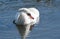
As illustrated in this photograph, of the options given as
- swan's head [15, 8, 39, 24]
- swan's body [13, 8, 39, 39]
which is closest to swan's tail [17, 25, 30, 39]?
swan's body [13, 8, 39, 39]

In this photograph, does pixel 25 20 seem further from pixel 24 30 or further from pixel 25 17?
pixel 24 30

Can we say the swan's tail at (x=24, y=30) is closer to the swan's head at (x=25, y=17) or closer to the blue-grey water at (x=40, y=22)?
the blue-grey water at (x=40, y=22)

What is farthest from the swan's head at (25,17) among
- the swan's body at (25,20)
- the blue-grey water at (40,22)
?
the blue-grey water at (40,22)

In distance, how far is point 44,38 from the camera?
18.1 feet

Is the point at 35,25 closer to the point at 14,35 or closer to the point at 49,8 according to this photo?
the point at 14,35

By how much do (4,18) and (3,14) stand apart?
49 centimetres

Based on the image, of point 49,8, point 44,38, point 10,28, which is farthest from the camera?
point 49,8

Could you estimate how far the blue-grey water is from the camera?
5781 mm

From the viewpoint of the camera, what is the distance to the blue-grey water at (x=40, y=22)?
5.78 meters

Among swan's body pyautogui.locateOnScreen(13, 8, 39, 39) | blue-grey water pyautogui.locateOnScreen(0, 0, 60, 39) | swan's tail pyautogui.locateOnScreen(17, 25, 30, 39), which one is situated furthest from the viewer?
swan's body pyautogui.locateOnScreen(13, 8, 39, 39)

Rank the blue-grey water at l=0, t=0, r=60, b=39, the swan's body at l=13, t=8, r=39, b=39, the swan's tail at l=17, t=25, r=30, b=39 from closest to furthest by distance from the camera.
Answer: the swan's tail at l=17, t=25, r=30, b=39
the blue-grey water at l=0, t=0, r=60, b=39
the swan's body at l=13, t=8, r=39, b=39

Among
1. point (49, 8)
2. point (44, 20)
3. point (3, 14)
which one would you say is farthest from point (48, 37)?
point (49, 8)

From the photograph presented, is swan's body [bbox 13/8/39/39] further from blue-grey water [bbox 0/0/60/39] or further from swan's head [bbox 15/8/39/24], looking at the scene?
blue-grey water [bbox 0/0/60/39]

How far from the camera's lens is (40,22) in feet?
22.6
